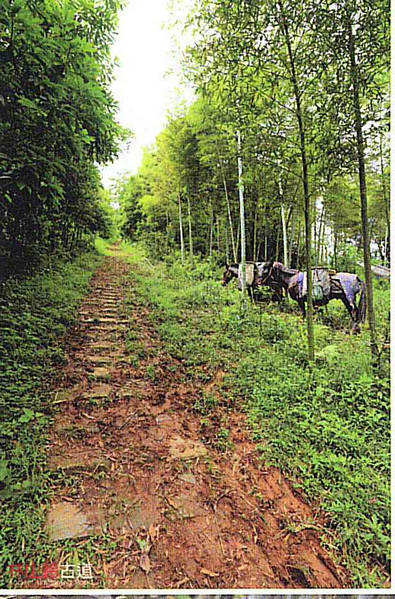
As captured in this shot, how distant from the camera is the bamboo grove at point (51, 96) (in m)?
1.31

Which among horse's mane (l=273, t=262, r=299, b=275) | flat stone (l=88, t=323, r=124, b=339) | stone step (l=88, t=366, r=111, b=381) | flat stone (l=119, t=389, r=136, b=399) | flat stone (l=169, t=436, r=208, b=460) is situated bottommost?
flat stone (l=169, t=436, r=208, b=460)

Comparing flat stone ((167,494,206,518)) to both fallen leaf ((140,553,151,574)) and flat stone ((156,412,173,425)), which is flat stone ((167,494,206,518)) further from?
flat stone ((156,412,173,425))

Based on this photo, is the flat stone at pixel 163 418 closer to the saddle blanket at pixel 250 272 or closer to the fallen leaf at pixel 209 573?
the fallen leaf at pixel 209 573

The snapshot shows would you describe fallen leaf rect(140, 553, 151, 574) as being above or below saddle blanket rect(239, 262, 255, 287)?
below

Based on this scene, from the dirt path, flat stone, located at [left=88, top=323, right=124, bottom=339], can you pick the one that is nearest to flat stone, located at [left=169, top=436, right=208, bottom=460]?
the dirt path

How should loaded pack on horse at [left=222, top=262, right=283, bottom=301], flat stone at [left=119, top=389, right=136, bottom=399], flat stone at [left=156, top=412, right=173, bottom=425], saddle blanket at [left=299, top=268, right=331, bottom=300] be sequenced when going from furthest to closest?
loaded pack on horse at [left=222, top=262, right=283, bottom=301]
saddle blanket at [left=299, top=268, right=331, bottom=300]
flat stone at [left=119, top=389, right=136, bottom=399]
flat stone at [left=156, top=412, right=173, bottom=425]

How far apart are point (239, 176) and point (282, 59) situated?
626 millimetres

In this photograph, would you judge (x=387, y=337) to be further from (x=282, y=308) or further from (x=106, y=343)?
(x=106, y=343)

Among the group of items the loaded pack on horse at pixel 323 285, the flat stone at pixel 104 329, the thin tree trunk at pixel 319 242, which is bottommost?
the flat stone at pixel 104 329

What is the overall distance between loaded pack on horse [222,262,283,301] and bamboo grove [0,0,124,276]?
115 centimetres

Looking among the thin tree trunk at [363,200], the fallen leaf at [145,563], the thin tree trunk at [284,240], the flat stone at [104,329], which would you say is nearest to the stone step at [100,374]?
the flat stone at [104,329]

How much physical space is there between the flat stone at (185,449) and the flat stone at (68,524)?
356mm

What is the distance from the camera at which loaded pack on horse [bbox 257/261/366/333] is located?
1778 mm

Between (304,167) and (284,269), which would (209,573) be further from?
(284,269)
